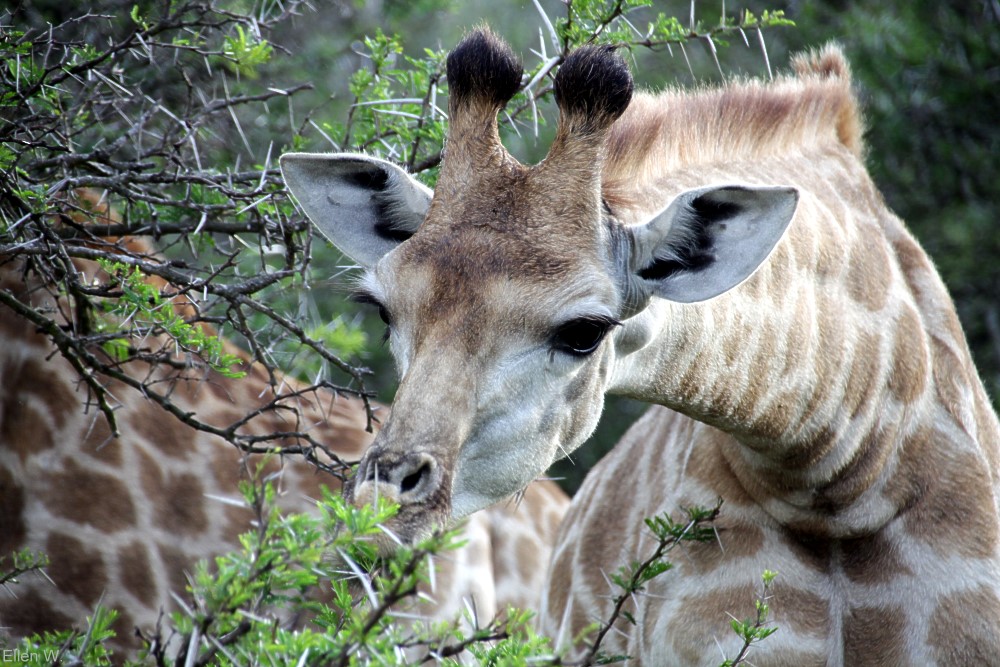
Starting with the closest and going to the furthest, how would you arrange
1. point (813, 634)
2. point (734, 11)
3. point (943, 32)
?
point (813, 634) < point (943, 32) < point (734, 11)

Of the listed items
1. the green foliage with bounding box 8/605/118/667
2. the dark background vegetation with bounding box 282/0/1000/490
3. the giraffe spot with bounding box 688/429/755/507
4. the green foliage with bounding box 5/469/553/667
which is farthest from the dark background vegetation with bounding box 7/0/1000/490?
the green foliage with bounding box 5/469/553/667

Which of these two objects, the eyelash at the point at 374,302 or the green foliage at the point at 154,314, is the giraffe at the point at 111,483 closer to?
the green foliage at the point at 154,314

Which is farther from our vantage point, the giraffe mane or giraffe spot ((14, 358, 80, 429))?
giraffe spot ((14, 358, 80, 429))

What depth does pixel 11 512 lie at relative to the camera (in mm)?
4805

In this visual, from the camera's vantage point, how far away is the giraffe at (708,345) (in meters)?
3.04

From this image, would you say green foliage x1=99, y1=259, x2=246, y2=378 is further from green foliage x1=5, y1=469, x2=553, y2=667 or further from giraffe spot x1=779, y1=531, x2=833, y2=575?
Result: giraffe spot x1=779, y1=531, x2=833, y2=575

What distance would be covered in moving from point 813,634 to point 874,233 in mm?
1446

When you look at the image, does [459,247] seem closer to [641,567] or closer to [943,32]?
[641,567]

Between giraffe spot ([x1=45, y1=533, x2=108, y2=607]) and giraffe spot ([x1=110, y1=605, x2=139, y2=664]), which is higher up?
giraffe spot ([x1=45, y1=533, x2=108, y2=607])

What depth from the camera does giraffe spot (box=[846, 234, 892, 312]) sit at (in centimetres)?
378

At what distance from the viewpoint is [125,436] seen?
5121mm

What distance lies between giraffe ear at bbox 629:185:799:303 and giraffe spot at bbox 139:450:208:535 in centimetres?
284

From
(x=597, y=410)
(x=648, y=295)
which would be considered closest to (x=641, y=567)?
(x=597, y=410)

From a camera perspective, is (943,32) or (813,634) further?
(943,32)
